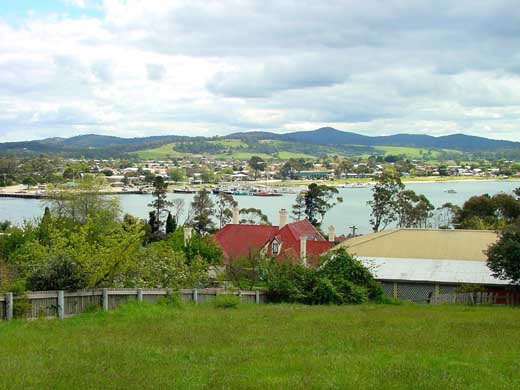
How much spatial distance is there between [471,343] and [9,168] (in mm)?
198680

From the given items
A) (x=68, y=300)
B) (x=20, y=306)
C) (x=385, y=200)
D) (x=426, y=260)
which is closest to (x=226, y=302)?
(x=68, y=300)

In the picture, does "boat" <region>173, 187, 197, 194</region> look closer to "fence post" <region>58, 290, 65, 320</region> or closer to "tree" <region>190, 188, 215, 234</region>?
"tree" <region>190, 188, 215, 234</region>

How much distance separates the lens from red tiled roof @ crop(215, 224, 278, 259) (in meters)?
48.5

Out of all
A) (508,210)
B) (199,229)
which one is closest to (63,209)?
(199,229)

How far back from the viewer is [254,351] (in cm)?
1216

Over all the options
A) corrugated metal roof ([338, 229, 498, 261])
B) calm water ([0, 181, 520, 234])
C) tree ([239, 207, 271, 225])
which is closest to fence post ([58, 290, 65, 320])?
corrugated metal roof ([338, 229, 498, 261])

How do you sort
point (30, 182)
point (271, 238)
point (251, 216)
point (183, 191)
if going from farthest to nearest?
1. point (30, 182)
2. point (183, 191)
3. point (251, 216)
4. point (271, 238)

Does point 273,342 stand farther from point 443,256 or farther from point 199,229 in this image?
point 199,229

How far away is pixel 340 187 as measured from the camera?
7579 inches

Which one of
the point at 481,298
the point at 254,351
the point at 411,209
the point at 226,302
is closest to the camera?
the point at 254,351

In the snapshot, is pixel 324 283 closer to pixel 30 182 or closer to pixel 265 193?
pixel 265 193

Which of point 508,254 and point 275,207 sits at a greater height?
point 508,254

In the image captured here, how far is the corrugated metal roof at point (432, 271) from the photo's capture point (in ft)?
99.9

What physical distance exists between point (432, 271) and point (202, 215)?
50.6 metres
